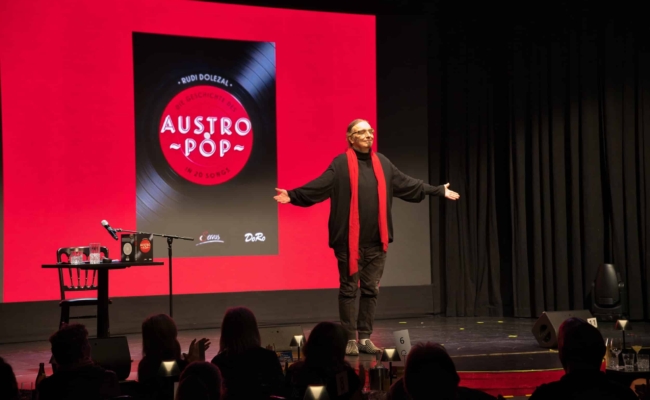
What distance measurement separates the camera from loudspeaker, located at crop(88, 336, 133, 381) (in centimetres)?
385

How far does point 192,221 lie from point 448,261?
260 centimetres

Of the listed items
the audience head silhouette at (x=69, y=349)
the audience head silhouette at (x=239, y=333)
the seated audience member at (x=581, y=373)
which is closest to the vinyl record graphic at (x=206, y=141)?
the audience head silhouette at (x=239, y=333)

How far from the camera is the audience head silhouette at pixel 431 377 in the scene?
1929mm

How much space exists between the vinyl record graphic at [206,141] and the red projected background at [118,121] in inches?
3.3

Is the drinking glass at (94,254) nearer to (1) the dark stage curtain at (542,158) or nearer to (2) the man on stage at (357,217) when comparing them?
(2) the man on stage at (357,217)

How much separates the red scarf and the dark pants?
55 mm

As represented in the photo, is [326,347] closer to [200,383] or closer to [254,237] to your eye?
[200,383]

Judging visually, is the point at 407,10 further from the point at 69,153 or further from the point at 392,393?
the point at 392,393

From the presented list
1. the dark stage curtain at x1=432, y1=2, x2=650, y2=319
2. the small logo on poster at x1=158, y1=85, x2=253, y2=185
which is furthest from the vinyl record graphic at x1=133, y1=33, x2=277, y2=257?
the dark stage curtain at x1=432, y1=2, x2=650, y2=319

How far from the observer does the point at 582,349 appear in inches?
88.2

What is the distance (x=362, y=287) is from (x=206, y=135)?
2.59m

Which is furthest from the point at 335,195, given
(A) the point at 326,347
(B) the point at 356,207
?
(A) the point at 326,347

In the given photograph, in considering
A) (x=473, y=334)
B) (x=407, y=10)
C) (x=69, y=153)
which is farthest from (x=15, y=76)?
(x=473, y=334)

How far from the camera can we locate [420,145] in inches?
297
